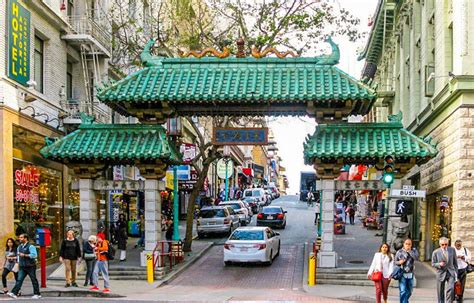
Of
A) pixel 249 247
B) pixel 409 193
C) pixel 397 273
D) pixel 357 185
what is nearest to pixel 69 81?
pixel 249 247

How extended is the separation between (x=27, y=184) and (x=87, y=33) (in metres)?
8.32

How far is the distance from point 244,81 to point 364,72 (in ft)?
105

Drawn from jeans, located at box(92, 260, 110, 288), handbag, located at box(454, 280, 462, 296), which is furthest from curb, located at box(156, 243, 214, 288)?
handbag, located at box(454, 280, 462, 296)

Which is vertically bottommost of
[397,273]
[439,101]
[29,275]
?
[29,275]

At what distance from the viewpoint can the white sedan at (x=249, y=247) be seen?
24516 millimetres

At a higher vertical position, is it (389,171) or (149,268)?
(389,171)

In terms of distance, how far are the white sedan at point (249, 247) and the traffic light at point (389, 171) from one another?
715 centimetres

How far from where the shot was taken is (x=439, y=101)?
73.6 ft

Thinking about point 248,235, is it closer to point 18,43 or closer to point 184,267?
point 184,267

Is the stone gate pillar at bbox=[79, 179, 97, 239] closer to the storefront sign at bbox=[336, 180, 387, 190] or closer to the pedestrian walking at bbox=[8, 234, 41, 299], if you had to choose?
the pedestrian walking at bbox=[8, 234, 41, 299]

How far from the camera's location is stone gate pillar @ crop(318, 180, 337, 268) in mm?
20391

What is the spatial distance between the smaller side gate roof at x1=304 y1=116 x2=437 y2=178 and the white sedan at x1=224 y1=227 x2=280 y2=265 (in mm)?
5004

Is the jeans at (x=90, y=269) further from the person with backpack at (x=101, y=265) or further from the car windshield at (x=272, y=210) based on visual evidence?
the car windshield at (x=272, y=210)

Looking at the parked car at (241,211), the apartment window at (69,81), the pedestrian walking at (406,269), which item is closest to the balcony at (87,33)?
the apartment window at (69,81)
